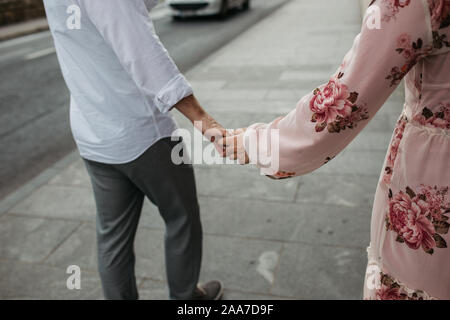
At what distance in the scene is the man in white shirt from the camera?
152cm

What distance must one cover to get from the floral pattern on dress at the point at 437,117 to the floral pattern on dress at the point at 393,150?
0.09 metres

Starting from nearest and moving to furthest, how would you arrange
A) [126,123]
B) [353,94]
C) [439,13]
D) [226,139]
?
[439,13]
[353,94]
[226,139]
[126,123]

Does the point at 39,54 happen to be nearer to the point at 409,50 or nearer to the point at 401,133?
the point at 401,133

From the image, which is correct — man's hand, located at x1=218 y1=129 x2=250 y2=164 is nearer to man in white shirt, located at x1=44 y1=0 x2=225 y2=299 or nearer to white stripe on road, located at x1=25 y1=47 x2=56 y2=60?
man in white shirt, located at x1=44 y1=0 x2=225 y2=299

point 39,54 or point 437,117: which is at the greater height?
point 437,117

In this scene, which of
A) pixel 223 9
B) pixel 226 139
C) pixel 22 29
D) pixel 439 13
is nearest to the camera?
pixel 439 13

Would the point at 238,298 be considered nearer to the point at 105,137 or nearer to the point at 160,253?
the point at 160,253

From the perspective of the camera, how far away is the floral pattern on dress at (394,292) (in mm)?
1283

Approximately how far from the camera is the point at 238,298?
2.55 metres

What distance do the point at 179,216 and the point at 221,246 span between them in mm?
1028

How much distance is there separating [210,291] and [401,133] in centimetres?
162

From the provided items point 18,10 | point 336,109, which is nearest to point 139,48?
point 336,109

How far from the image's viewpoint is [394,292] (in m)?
1.33

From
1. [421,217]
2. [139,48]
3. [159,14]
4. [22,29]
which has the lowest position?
[159,14]
